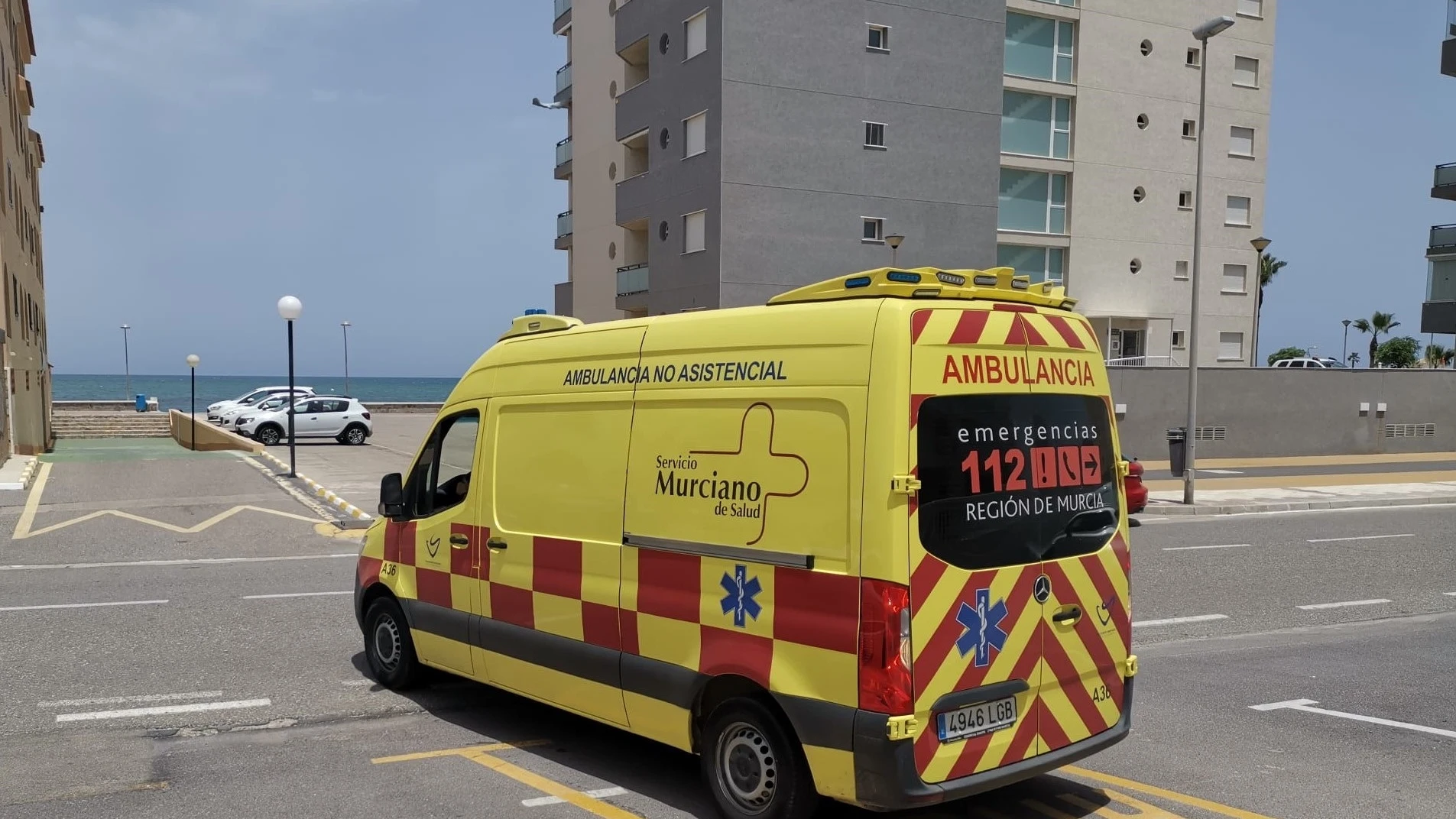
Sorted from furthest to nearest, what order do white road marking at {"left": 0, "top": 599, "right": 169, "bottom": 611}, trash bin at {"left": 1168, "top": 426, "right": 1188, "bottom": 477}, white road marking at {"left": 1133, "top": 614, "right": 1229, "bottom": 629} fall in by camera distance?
trash bin at {"left": 1168, "top": 426, "right": 1188, "bottom": 477}, white road marking at {"left": 0, "top": 599, "right": 169, "bottom": 611}, white road marking at {"left": 1133, "top": 614, "right": 1229, "bottom": 629}

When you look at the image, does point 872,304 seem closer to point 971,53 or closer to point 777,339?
point 777,339

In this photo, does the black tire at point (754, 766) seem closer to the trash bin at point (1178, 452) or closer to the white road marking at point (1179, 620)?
the white road marking at point (1179, 620)

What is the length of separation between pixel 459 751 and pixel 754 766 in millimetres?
2068

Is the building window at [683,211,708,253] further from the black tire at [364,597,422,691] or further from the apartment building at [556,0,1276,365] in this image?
the black tire at [364,597,422,691]

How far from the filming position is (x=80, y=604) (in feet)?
32.7

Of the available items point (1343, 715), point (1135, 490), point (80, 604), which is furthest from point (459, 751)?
point (1135, 490)

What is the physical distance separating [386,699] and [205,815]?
1.98 m

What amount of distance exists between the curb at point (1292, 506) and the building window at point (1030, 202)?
16.4m

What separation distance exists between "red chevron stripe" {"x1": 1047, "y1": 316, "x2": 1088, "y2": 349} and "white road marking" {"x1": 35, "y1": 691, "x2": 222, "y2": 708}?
5710 mm

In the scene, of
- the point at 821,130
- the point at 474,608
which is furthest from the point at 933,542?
the point at 821,130

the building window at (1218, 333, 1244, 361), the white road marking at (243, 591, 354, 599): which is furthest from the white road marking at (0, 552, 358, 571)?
the building window at (1218, 333, 1244, 361)

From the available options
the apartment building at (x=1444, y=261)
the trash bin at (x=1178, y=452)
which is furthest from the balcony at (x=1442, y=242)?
the trash bin at (x=1178, y=452)

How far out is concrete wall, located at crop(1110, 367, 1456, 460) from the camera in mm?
26766

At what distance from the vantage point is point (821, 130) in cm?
2959
